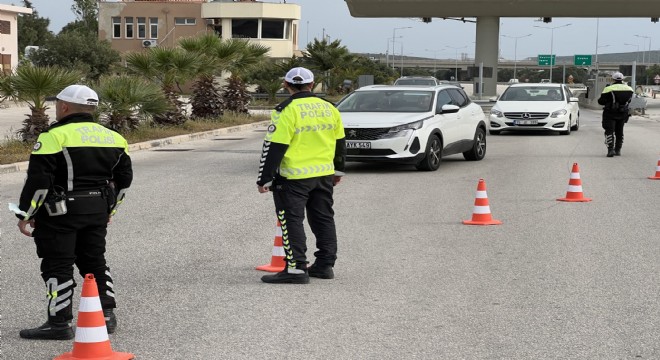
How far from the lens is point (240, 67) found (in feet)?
104

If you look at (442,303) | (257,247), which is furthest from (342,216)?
(442,303)

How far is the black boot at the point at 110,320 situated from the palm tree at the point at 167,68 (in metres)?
20.5

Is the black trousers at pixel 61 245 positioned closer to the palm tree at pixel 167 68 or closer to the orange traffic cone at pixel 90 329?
the orange traffic cone at pixel 90 329

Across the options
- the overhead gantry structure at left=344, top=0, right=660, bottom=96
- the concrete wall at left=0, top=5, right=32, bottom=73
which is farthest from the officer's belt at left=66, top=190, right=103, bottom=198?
the concrete wall at left=0, top=5, right=32, bottom=73

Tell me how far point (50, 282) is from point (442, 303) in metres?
2.67

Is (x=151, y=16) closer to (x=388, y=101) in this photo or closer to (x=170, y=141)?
(x=170, y=141)

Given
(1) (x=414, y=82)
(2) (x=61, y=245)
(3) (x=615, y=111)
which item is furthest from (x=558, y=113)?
(2) (x=61, y=245)

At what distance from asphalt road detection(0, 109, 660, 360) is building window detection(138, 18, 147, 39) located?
6943 cm

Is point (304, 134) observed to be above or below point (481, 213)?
above

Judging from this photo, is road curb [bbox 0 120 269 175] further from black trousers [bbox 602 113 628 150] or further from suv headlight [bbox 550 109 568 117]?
black trousers [bbox 602 113 628 150]

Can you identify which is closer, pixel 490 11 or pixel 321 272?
pixel 321 272

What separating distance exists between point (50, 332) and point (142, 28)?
3099 inches

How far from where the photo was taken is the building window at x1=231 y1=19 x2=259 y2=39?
8256cm

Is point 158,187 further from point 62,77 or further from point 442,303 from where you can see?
point 442,303
